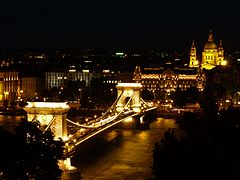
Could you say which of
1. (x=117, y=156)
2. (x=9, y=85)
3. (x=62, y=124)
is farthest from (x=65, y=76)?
(x=62, y=124)

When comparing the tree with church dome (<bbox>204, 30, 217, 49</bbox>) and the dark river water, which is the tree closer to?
the dark river water

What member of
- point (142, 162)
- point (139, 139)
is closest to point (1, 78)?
point (139, 139)

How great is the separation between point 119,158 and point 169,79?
96.7 feet

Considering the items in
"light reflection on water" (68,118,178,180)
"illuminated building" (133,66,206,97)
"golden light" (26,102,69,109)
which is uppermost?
"illuminated building" (133,66,206,97)

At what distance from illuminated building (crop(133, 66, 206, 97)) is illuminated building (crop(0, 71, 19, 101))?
993 cm

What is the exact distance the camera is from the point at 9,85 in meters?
41.2

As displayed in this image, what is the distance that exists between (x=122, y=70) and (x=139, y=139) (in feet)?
97.6

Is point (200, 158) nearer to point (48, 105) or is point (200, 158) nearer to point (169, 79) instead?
point (48, 105)

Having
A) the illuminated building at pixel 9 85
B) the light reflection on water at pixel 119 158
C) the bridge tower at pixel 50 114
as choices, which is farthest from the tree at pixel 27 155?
the illuminated building at pixel 9 85

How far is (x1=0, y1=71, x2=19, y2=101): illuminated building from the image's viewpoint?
40.1 metres

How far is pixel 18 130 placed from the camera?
1088 cm

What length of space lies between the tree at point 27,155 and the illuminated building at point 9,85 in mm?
29193

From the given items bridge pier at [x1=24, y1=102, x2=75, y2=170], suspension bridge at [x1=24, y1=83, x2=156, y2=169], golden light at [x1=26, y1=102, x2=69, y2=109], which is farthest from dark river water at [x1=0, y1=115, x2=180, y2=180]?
golden light at [x1=26, y1=102, x2=69, y2=109]

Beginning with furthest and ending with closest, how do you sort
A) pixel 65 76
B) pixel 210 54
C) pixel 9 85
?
pixel 210 54
pixel 65 76
pixel 9 85
